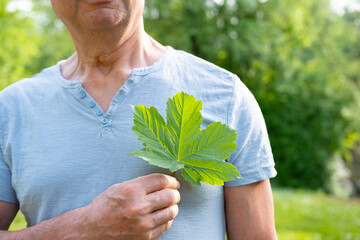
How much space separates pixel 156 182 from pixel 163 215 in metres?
0.10

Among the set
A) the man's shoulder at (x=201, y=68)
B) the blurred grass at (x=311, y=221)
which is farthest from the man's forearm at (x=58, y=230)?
the blurred grass at (x=311, y=221)

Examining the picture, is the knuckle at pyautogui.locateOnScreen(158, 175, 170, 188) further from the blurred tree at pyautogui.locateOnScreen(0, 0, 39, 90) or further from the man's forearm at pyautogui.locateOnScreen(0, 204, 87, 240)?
the blurred tree at pyautogui.locateOnScreen(0, 0, 39, 90)

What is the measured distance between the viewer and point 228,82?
5.08ft

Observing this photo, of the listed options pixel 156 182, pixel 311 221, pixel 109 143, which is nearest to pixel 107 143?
pixel 109 143

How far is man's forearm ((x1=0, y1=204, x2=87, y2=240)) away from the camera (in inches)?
54.2

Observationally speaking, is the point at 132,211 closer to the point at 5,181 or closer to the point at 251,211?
the point at 251,211

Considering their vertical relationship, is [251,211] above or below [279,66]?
above

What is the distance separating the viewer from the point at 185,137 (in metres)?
1.28

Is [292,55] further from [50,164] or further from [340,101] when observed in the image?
[50,164]

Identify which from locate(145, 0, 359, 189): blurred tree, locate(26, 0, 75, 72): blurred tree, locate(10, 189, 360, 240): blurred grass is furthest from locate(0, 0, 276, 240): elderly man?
locate(26, 0, 75, 72): blurred tree

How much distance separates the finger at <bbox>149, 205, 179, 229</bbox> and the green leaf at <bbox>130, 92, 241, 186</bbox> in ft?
0.46

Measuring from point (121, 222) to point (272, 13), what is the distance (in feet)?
58.7

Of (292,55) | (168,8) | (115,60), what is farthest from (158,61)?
(292,55)

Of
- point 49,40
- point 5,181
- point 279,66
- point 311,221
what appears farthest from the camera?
point 49,40
